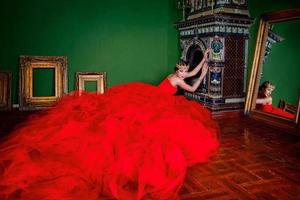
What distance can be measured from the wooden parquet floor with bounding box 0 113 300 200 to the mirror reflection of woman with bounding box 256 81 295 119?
0.39m

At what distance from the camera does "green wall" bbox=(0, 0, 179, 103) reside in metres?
5.06

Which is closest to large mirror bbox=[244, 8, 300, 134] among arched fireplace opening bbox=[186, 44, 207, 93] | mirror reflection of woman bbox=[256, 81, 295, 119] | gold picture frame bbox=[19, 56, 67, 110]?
mirror reflection of woman bbox=[256, 81, 295, 119]

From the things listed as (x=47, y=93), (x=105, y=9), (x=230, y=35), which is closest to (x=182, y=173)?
(x=230, y=35)

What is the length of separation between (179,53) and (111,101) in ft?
8.86

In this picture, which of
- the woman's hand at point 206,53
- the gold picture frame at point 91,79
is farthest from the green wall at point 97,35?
the woman's hand at point 206,53

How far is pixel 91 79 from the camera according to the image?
18.2 feet

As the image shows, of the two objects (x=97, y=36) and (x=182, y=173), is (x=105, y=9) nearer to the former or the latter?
(x=97, y=36)

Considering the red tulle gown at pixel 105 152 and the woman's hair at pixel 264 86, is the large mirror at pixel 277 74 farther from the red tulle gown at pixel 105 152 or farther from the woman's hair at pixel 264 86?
the red tulle gown at pixel 105 152

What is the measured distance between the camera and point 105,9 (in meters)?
5.54

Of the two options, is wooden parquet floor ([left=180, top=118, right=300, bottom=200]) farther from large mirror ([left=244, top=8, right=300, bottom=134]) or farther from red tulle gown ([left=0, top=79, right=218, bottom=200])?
large mirror ([left=244, top=8, right=300, bottom=134])

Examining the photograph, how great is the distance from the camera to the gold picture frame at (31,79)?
504 centimetres

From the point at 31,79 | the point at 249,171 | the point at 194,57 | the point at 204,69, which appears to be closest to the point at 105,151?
the point at 249,171

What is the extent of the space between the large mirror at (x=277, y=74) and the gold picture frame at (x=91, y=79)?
8.72ft

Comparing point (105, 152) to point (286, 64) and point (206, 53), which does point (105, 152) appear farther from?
point (286, 64)
